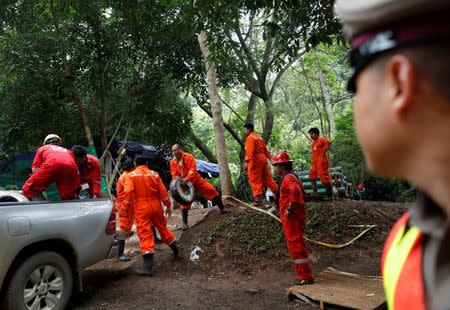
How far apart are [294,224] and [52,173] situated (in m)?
3.44

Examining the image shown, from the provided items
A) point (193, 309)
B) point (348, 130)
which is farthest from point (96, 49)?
point (348, 130)

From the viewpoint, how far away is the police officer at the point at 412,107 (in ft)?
1.94

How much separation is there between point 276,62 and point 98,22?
242 inches

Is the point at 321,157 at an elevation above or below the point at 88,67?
below

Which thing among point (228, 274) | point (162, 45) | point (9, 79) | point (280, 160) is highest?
point (162, 45)

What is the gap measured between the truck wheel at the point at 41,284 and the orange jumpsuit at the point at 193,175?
3.76 m

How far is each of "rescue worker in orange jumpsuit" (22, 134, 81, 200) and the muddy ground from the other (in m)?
1.55

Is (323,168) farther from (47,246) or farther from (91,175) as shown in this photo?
(47,246)

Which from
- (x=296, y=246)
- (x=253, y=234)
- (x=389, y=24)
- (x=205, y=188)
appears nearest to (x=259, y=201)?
(x=205, y=188)

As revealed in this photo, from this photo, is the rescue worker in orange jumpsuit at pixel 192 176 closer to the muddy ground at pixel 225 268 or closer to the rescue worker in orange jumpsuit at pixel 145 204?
the muddy ground at pixel 225 268

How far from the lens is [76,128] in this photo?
11180 millimetres

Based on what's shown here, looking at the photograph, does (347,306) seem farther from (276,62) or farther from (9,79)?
(9,79)

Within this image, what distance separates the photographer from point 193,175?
830 centimetres

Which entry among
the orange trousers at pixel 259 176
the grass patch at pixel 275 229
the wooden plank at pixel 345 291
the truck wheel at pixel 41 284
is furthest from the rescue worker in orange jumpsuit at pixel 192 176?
the truck wheel at pixel 41 284
